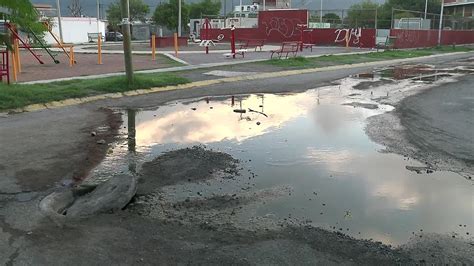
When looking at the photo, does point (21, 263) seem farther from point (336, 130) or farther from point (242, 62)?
point (242, 62)

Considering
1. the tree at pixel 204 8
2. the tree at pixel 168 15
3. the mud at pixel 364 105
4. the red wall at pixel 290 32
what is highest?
the tree at pixel 204 8

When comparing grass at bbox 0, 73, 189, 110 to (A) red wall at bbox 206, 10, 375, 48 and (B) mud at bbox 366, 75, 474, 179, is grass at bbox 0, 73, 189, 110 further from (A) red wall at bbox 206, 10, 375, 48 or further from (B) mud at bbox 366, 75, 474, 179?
(A) red wall at bbox 206, 10, 375, 48

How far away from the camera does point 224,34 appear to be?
183 ft

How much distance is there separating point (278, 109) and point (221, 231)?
753cm

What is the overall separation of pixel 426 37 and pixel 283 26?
13.4m

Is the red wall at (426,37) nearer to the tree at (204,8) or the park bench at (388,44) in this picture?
the park bench at (388,44)

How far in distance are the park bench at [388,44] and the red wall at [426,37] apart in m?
0.80

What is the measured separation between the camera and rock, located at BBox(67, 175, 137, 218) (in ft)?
18.4

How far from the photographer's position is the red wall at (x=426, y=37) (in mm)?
44938

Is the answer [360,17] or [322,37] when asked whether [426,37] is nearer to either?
[322,37]

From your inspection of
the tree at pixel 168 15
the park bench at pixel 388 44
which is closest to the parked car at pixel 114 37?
the tree at pixel 168 15

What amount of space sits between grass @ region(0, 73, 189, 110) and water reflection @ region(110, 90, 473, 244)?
262 centimetres

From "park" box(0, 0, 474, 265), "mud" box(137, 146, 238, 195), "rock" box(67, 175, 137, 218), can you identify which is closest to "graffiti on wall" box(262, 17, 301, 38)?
"park" box(0, 0, 474, 265)

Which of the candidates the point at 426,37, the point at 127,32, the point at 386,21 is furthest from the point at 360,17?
the point at 127,32
